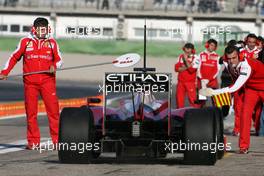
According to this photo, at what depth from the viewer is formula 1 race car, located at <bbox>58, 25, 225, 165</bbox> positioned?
38.5 feet

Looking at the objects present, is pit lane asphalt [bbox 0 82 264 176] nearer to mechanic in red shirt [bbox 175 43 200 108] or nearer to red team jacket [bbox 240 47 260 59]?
red team jacket [bbox 240 47 260 59]

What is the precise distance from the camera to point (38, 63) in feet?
47.5

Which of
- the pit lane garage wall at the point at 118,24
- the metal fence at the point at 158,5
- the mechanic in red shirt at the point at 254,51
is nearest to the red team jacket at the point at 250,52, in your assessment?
the mechanic in red shirt at the point at 254,51

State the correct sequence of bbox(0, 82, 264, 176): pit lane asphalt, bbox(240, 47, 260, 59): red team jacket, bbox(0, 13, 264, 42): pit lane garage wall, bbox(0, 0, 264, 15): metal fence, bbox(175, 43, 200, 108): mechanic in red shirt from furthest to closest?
bbox(0, 0, 264, 15): metal fence, bbox(0, 13, 264, 42): pit lane garage wall, bbox(175, 43, 200, 108): mechanic in red shirt, bbox(240, 47, 260, 59): red team jacket, bbox(0, 82, 264, 176): pit lane asphalt

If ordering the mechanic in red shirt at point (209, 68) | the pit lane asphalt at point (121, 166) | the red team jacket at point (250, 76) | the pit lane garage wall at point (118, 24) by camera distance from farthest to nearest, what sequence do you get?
the pit lane garage wall at point (118, 24) → the mechanic in red shirt at point (209, 68) → the red team jacket at point (250, 76) → the pit lane asphalt at point (121, 166)

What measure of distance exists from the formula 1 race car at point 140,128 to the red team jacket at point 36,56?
241cm

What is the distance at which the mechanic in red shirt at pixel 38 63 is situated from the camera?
1448 centimetres

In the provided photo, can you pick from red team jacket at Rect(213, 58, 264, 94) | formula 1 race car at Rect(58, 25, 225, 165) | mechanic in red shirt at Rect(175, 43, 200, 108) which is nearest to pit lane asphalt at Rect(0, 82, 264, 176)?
formula 1 race car at Rect(58, 25, 225, 165)

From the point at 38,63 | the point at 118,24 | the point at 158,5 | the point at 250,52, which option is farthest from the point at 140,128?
the point at 158,5

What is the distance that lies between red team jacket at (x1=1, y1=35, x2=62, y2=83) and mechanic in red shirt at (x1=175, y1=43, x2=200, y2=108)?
852 cm

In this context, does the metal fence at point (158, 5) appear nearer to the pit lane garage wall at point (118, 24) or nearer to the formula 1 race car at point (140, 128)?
the pit lane garage wall at point (118, 24)

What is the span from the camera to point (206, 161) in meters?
11.8

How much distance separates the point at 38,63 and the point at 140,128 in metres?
3.05

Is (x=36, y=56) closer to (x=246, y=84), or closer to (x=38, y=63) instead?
(x=38, y=63)
